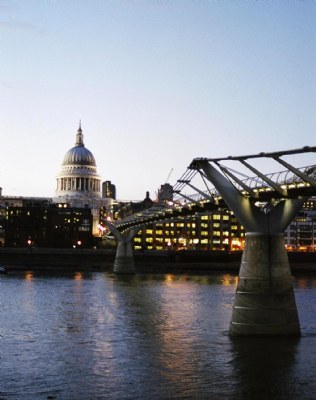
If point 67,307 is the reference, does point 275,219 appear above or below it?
above

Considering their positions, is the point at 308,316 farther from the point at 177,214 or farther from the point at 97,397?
the point at 97,397

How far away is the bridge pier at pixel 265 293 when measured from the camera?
41.5 metres

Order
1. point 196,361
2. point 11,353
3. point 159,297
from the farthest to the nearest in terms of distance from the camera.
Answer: point 159,297 → point 11,353 → point 196,361

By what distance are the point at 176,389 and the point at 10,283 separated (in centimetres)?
7355

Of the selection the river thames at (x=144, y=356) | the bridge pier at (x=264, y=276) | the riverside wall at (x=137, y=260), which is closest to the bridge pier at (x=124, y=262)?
the riverside wall at (x=137, y=260)

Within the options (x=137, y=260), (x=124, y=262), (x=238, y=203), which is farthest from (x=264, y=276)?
(x=137, y=260)

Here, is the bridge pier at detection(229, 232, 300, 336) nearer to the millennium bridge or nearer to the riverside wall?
the millennium bridge

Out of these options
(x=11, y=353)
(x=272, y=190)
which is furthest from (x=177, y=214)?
(x=11, y=353)

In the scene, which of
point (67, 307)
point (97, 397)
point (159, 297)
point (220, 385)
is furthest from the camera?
point (159, 297)

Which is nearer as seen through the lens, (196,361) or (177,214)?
(196,361)

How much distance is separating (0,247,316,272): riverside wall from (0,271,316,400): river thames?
299 ft

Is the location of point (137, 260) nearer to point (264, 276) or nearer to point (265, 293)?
point (264, 276)

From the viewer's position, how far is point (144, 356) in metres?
39.1

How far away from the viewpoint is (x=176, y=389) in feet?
101
